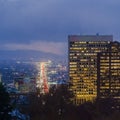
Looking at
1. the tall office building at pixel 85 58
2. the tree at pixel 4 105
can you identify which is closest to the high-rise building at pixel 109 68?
the tall office building at pixel 85 58

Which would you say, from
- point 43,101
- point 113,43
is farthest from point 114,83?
point 43,101

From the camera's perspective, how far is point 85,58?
11331cm

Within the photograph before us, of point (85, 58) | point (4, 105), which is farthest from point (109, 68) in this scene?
point (4, 105)

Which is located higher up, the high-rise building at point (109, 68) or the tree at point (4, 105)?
the high-rise building at point (109, 68)

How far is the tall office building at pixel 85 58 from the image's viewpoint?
103125 millimetres

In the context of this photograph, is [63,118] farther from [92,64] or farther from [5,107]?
[92,64]

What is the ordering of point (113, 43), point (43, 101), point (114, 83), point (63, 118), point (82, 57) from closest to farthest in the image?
1. point (63, 118)
2. point (43, 101)
3. point (114, 83)
4. point (113, 43)
5. point (82, 57)

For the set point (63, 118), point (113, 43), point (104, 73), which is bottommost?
point (63, 118)

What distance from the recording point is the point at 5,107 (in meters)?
12.7

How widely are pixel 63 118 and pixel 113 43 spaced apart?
7557 cm

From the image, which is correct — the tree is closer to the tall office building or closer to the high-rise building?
the high-rise building

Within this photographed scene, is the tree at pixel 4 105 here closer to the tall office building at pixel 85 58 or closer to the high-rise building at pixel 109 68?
the high-rise building at pixel 109 68

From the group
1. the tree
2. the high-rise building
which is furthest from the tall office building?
the tree

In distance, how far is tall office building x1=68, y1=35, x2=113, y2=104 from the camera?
338 ft
